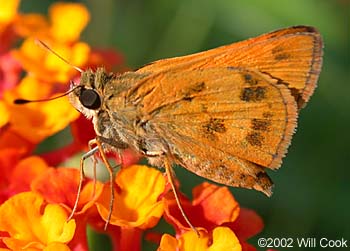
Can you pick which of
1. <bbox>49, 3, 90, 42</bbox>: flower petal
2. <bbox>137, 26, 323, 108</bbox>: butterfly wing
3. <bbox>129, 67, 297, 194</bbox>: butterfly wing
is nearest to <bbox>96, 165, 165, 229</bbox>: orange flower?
<bbox>129, 67, 297, 194</bbox>: butterfly wing

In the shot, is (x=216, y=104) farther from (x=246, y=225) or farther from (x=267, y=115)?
(x=246, y=225)

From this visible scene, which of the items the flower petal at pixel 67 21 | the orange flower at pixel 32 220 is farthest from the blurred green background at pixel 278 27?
the orange flower at pixel 32 220

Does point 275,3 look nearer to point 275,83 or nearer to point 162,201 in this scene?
point 275,83

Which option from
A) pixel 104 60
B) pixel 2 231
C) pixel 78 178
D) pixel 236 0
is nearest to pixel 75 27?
pixel 104 60

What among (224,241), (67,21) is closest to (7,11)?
(67,21)

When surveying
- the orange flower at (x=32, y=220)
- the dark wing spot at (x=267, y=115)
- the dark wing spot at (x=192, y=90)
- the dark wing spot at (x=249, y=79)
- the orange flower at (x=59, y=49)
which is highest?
the dark wing spot at (x=249, y=79)

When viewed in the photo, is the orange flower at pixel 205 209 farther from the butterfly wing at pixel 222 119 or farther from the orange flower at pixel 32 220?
the orange flower at pixel 32 220

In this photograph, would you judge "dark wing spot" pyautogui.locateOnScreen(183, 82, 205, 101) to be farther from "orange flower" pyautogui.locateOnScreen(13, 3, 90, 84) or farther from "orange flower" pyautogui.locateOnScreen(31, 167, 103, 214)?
"orange flower" pyautogui.locateOnScreen(13, 3, 90, 84)
